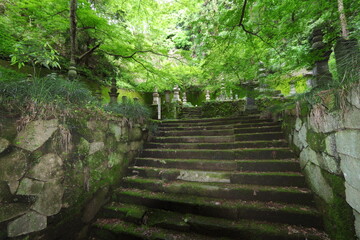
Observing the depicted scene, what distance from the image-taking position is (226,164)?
290 centimetres

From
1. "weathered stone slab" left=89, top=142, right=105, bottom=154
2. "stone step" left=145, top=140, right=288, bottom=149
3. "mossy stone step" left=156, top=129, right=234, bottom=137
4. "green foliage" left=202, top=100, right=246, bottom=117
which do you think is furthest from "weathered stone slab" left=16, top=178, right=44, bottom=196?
"green foliage" left=202, top=100, right=246, bottom=117

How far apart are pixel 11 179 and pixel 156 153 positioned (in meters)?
2.40

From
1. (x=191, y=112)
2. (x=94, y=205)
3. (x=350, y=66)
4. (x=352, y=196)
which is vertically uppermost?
(x=191, y=112)

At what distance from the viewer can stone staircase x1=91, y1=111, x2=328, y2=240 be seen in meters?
1.97

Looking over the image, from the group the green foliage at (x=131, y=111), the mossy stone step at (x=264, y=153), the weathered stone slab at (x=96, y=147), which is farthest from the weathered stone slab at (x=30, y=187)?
the mossy stone step at (x=264, y=153)

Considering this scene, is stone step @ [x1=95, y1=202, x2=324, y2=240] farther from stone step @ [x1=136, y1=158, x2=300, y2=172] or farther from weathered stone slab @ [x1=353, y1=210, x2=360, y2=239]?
stone step @ [x1=136, y1=158, x2=300, y2=172]

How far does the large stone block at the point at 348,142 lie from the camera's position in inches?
51.6

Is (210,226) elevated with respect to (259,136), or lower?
lower

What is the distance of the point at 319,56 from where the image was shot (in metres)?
2.72

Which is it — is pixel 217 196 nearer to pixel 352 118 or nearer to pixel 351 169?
pixel 351 169

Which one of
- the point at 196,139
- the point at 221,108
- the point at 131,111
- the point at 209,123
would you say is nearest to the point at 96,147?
the point at 131,111

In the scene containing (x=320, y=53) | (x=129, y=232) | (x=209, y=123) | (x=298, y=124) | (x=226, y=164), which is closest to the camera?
(x=129, y=232)

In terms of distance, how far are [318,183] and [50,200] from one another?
3478mm

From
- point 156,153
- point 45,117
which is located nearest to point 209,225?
point 156,153
